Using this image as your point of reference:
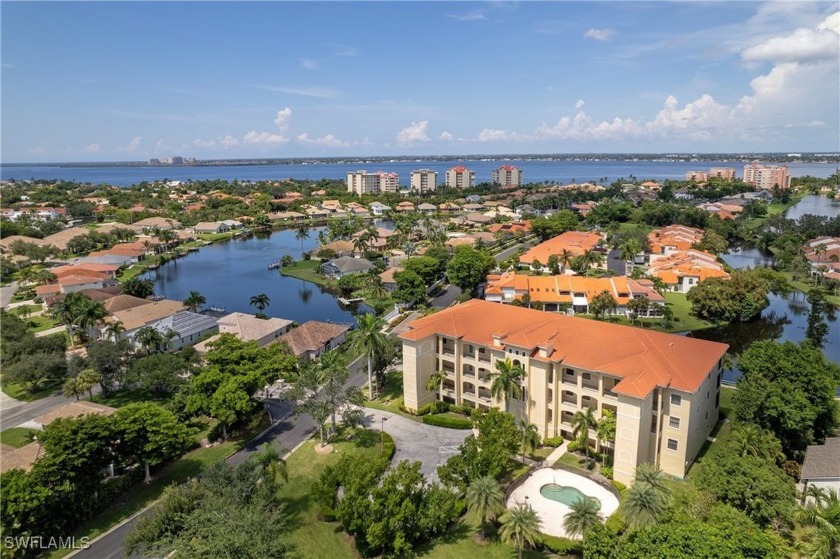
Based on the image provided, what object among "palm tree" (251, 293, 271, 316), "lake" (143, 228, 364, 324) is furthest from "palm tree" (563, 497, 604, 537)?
"palm tree" (251, 293, 271, 316)

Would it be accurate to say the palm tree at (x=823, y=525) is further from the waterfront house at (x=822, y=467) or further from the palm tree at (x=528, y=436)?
the palm tree at (x=528, y=436)

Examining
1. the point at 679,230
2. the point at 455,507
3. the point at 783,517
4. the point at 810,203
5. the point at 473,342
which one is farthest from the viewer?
the point at 810,203

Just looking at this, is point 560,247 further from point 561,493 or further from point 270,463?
point 270,463

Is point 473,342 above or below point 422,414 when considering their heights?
above

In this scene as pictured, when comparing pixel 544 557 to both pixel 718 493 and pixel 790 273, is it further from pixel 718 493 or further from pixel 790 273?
pixel 790 273

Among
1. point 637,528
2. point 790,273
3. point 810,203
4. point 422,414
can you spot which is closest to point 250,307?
point 422,414

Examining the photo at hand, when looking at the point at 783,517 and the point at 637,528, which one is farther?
the point at 783,517

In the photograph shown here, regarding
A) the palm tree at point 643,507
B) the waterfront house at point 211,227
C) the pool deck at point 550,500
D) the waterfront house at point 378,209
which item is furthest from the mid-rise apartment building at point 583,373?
the waterfront house at point 378,209
